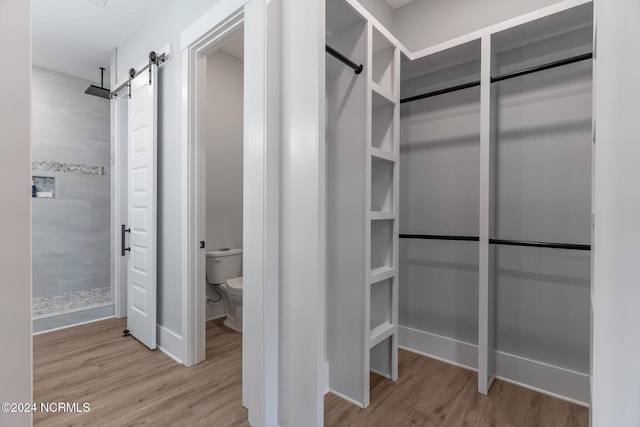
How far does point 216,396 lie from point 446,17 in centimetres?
293

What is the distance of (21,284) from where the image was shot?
2.61 ft

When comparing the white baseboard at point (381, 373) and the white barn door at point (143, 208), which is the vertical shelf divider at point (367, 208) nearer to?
the white baseboard at point (381, 373)

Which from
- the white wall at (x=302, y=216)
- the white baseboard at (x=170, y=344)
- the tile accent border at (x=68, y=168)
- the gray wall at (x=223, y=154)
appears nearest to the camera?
the white wall at (x=302, y=216)

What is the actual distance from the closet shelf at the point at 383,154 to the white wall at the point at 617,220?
0.97m

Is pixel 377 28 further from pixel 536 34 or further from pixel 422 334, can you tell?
pixel 422 334

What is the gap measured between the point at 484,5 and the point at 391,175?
4.36 feet

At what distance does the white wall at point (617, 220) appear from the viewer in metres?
0.81

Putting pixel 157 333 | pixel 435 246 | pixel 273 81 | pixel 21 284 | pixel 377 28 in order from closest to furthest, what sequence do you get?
pixel 21 284 → pixel 273 81 → pixel 377 28 → pixel 435 246 → pixel 157 333

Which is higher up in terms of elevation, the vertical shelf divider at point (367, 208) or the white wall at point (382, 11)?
the white wall at point (382, 11)

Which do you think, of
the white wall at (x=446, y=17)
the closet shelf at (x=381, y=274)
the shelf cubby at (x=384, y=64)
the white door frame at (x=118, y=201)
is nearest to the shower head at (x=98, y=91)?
the white door frame at (x=118, y=201)

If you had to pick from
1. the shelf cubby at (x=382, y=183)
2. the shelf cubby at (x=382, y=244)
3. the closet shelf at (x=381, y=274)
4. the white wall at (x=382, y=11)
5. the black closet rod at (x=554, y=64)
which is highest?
the white wall at (x=382, y=11)

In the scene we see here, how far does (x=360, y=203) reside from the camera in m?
1.69

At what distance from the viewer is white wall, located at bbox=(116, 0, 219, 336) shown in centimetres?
223

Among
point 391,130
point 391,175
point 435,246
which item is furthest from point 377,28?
point 435,246
